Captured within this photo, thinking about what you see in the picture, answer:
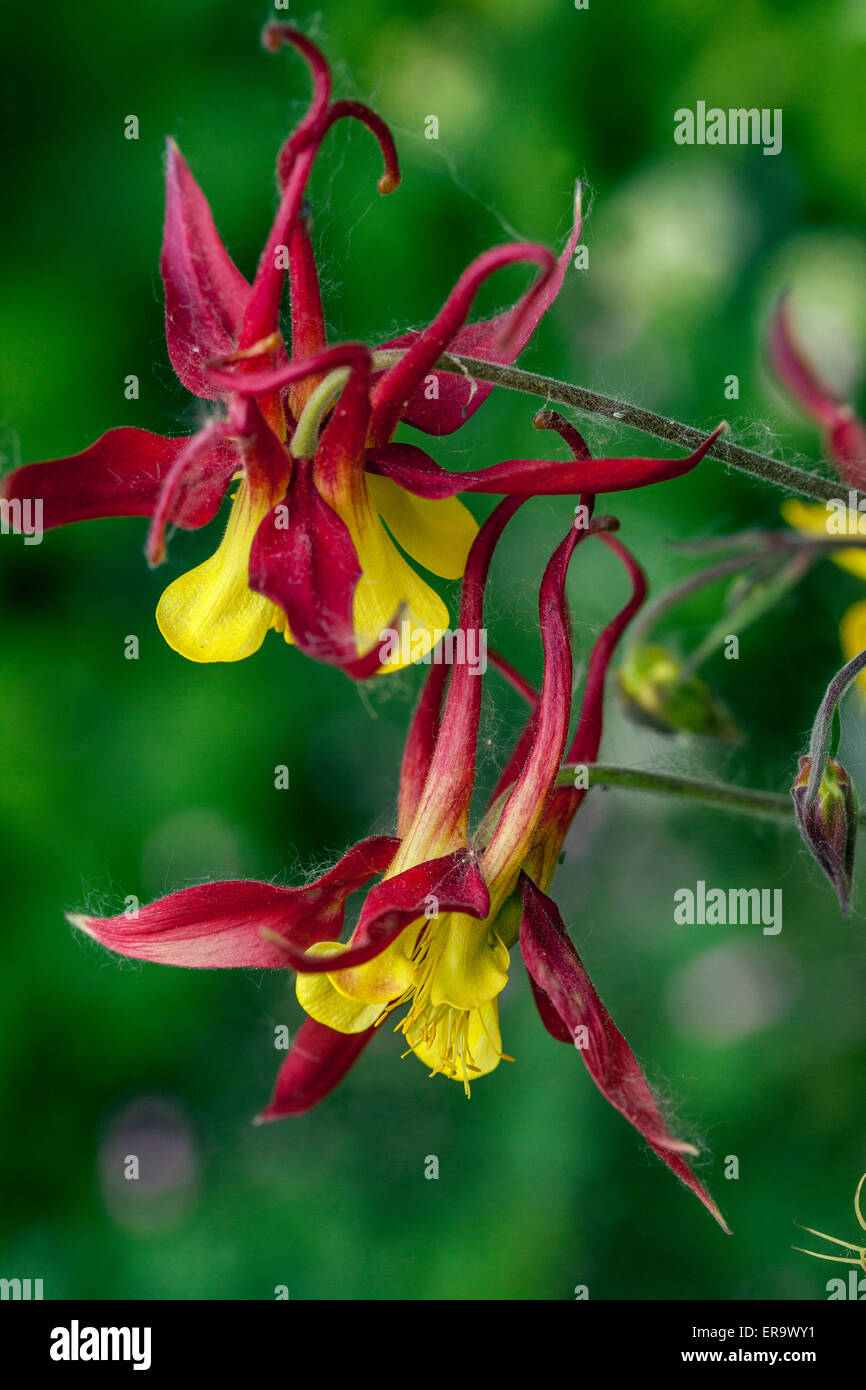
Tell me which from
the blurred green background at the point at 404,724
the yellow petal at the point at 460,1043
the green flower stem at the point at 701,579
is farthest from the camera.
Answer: the blurred green background at the point at 404,724

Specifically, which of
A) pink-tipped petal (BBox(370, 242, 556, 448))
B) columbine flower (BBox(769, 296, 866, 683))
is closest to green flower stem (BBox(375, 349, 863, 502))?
pink-tipped petal (BBox(370, 242, 556, 448))

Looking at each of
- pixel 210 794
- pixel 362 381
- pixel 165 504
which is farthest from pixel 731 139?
pixel 165 504

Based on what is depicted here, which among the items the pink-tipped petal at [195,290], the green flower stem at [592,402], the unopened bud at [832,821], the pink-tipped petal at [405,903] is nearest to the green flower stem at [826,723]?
the unopened bud at [832,821]

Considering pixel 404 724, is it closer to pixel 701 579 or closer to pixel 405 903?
pixel 701 579

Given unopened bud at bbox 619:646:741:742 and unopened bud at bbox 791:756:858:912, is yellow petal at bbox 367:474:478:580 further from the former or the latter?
unopened bud at bbox 619:646:741:742

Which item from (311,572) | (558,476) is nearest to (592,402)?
(558,476)

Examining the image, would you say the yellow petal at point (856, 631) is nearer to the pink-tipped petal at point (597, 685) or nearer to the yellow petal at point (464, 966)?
the pink-tipped petal at point (597, 685)
